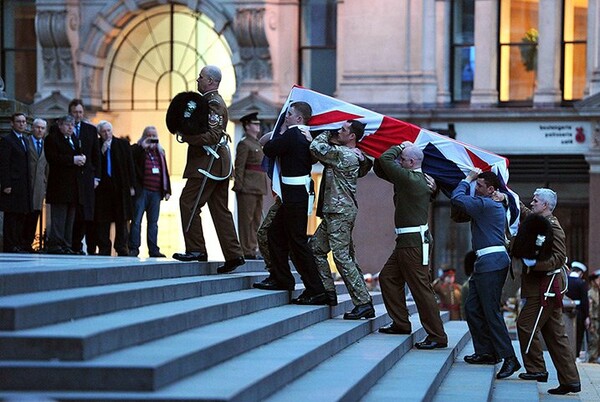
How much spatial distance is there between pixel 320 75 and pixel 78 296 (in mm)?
22510

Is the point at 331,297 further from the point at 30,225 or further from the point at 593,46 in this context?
the point at 593,46

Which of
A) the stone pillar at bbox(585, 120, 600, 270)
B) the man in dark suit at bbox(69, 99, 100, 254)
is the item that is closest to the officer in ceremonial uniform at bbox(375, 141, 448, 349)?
the man in dark suit at bbox(69, 99, 100, 254)

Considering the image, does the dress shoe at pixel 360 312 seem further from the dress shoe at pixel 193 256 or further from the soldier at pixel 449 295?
the soldier at pixel 449 295

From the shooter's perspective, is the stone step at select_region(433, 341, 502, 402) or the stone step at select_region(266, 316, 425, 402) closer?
the stone step at select_region(266, 316, 425, 402)

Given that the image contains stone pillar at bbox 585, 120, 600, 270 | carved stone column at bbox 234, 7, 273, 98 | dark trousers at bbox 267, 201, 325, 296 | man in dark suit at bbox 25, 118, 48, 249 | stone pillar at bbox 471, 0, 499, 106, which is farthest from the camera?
carved stone column at bbox 234, 7, 273, 98

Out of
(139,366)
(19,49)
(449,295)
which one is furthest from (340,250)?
(19,49)

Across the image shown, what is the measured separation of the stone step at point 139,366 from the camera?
29.0 ft

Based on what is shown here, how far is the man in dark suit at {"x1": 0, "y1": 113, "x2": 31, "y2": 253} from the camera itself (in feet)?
60.1

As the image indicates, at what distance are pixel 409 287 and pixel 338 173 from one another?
132cm

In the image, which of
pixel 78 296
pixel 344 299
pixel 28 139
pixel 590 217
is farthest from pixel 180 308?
pixel 590 217

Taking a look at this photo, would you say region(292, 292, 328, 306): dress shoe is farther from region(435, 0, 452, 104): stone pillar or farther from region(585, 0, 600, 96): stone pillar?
region(435, 0, 452, 104): stone pillar

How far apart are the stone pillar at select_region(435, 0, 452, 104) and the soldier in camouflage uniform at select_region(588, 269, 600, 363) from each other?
7.15m

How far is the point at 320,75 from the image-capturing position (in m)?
32.5

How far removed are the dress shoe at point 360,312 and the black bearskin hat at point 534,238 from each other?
5.69ft
